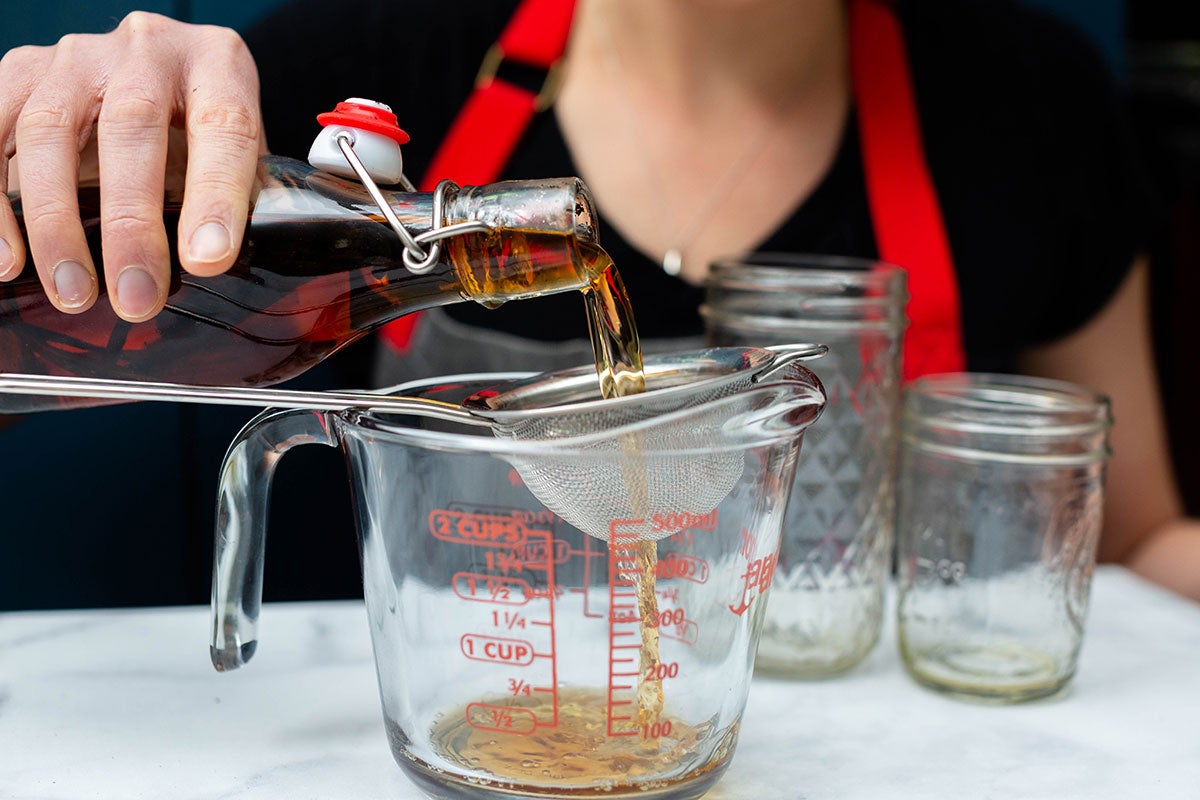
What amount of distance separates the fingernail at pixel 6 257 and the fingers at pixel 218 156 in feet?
0.31

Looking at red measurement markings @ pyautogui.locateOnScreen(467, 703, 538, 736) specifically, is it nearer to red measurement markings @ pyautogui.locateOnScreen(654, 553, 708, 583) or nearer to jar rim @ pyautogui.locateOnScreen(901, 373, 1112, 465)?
red measurement markings @ pyautogui.locateOnScreen(654, 553, 708, 583)

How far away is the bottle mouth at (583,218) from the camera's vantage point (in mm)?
555

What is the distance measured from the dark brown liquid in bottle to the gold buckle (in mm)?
665

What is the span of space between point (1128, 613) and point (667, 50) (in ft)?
2.32

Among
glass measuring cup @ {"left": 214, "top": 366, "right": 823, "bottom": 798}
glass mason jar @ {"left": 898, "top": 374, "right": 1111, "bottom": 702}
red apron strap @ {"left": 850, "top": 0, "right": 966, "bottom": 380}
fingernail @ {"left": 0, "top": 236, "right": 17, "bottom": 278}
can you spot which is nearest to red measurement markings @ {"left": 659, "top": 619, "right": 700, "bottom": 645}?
glass measuring cup @ {"left": 214, "top": 366, "right": 823, "bottom": 798}

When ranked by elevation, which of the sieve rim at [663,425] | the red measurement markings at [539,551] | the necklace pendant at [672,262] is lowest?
the red measurement markings at [539,551]

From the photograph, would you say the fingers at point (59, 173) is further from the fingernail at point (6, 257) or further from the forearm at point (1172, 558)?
the forearm at point (1172, 558)

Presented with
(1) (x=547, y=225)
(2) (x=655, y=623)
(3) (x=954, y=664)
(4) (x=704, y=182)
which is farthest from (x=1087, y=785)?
(4) (x=704, y=182)

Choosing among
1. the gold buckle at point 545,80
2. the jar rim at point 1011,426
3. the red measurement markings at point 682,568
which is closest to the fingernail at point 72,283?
the red measurement markings at point 682,568

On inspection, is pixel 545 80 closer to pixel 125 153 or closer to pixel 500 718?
pixel 125 153

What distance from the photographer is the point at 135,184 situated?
1.91 feet

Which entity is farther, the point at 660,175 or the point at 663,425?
the point at 660,175

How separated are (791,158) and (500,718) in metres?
0.83

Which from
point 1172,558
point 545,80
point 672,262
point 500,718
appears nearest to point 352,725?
point 500,718
